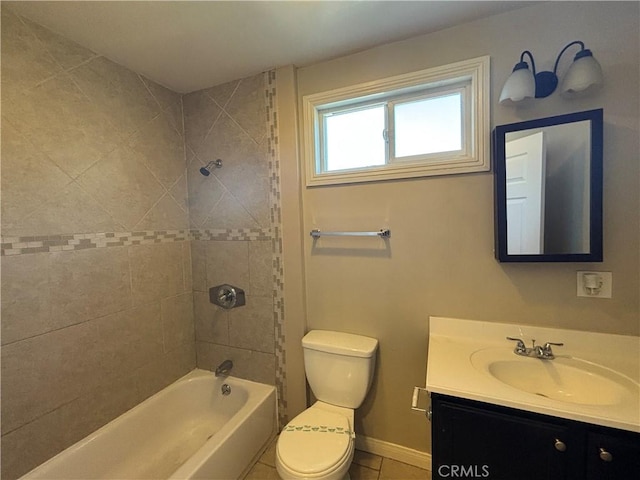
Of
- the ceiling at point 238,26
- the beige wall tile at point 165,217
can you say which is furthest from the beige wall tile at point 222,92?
the beige wall tile at point 165,217

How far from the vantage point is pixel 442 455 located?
3.61 feet

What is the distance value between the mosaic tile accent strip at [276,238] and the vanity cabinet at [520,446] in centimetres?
108

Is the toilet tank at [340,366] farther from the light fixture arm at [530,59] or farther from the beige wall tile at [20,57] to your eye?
the beige wall tile at [20,57]

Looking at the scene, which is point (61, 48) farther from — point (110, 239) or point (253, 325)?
point (253, 325)

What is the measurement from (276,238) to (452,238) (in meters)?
1.07

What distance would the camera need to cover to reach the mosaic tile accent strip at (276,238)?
1833 millimetres

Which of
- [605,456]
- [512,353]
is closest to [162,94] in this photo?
[512,353]

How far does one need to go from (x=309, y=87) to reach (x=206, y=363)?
213cm

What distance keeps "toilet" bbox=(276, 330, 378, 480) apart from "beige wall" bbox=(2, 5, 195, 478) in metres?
1.07

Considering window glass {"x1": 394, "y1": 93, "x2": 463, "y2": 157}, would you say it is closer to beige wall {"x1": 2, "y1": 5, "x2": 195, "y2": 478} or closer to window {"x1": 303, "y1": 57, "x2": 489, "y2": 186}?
window {"x1": 303, "y1": 57, "x2": 489, "y2": 186}

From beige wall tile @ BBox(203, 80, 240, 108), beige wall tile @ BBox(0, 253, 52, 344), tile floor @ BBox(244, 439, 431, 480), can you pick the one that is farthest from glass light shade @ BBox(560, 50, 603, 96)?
beige wall tile @ BBox(0, 253, 52, 344)

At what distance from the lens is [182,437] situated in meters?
1.90

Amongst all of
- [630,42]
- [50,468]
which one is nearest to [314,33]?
[630,42]

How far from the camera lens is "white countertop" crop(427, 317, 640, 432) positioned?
0.92 metres
